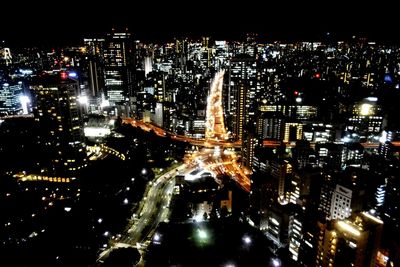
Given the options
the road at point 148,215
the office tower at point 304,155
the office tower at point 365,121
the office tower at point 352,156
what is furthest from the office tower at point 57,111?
the office tower at point 365,121

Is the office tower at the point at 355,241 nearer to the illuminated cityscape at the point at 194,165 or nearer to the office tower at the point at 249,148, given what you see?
the illuminated cityscape at the point at 194,165

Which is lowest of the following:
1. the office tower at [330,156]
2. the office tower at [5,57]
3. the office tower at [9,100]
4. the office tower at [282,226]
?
the office tower at [282,226]

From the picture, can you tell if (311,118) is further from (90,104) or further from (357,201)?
(90,104)

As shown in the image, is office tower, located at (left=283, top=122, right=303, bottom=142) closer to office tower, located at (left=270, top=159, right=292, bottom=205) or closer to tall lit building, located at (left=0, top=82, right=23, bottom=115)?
office tower, located at (left=270, top=159, right=292, bottom=205)

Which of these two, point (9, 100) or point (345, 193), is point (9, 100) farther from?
point (345, 193)

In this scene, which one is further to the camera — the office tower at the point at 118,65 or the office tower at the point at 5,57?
the office tower at the point at 5,57

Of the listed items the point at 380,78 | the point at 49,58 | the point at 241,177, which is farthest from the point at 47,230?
the point at 380,78

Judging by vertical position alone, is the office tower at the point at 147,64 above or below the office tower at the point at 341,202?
above
